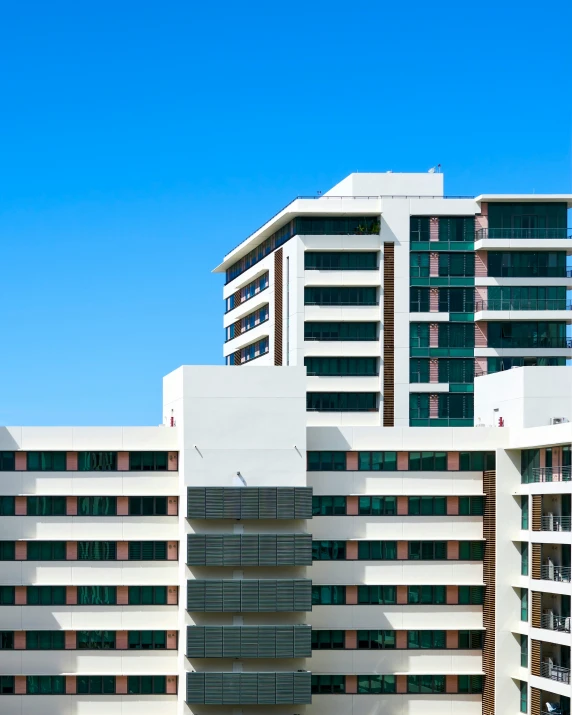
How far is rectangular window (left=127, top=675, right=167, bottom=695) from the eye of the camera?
73.4 metres

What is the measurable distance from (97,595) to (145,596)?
8.49 ft

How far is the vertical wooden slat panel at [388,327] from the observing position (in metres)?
99.6

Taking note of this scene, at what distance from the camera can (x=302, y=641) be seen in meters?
70.1

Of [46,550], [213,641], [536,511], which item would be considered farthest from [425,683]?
[46,550]

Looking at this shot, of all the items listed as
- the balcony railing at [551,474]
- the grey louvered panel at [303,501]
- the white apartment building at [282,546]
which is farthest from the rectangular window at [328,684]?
the balcony railing at [551,474]

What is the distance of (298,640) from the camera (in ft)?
230

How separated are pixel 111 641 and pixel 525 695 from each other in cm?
2232

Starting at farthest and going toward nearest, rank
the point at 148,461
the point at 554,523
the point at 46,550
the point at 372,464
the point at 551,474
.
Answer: the point at 372,464, the point at 148,461, the point at 46,550, the point at 551,474, the point at 554,523

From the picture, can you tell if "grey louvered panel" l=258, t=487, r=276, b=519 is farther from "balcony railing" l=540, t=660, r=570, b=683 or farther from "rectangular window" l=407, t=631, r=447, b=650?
"balcony railing" l=540, t=660, r=570, b=683

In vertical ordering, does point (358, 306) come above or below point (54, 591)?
above

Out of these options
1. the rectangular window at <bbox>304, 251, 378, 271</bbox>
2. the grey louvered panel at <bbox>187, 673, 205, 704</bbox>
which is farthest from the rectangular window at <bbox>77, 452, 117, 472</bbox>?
the rectangular window at <bbox>304, 251, 378, 271</bbox>

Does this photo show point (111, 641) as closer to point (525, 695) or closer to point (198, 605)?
point (198, 605)

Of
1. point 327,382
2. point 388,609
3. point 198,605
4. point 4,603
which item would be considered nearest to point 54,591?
point 4,603

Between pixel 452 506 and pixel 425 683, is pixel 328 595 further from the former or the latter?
pixel 452 506
